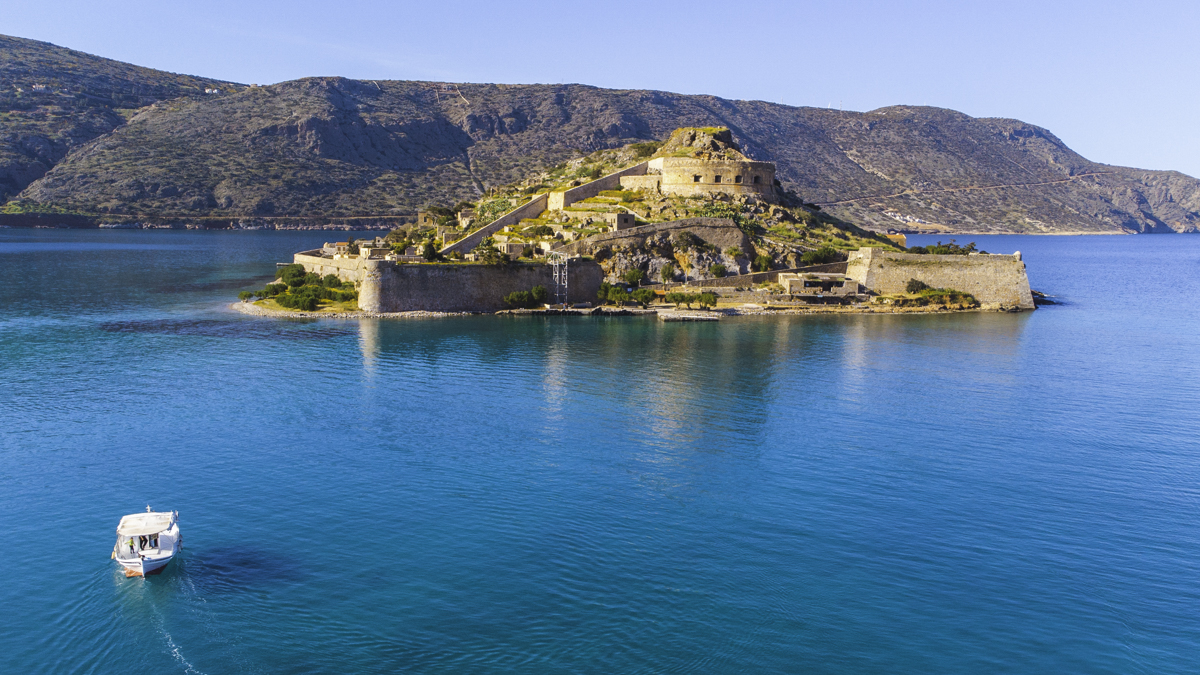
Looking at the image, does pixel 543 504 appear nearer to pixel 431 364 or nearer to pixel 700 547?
pixel 700 547

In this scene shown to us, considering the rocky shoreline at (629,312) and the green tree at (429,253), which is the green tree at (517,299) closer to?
the rocky shoreline at (629,312)

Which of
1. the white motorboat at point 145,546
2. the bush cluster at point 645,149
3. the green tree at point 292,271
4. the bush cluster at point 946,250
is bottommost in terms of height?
the white motorboat at point 145,546

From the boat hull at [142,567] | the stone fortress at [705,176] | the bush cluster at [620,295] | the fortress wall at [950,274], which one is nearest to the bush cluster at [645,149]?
the stone fortress at [705,176]

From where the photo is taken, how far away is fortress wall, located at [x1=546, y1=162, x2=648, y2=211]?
89.1m

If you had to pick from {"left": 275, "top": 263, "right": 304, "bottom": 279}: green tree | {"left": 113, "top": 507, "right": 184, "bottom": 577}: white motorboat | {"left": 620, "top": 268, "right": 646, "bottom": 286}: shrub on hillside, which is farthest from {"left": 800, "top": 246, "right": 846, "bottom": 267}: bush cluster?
{"left": 113, "top": 507, "right": 184, "bottom": 577}: white motorboat

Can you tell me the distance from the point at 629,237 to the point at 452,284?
1756cm

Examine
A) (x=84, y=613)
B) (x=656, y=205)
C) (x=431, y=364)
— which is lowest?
(x=84, y=613)

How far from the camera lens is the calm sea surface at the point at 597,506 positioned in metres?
21.4

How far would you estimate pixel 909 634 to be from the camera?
21859 millimetres

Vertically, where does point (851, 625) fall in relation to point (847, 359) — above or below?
below

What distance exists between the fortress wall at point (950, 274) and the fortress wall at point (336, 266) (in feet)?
151

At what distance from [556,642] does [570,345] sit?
128 feet

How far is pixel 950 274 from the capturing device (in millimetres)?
81250

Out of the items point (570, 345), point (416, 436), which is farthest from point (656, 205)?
point (416, 436)
